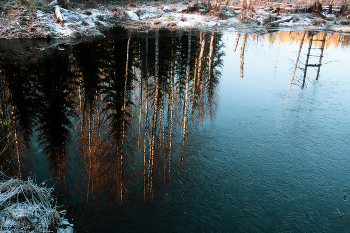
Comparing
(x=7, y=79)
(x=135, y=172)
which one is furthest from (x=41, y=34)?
(x=135, y=172)

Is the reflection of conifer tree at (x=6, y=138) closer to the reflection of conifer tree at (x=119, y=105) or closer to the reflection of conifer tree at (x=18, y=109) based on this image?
the reflection of conifer tree at (x=18, y=109)

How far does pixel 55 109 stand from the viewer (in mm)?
9375

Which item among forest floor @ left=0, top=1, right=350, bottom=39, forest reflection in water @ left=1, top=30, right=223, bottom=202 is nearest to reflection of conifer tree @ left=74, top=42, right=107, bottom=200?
forest reflection in water @ left=1, top=30, right=223, bottom=202

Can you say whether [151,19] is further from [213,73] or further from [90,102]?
[90,102]

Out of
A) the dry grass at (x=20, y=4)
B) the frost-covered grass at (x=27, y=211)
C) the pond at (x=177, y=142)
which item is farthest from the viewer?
the dry grass at (x=20, y=4)

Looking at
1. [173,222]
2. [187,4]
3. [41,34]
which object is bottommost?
[173,222]

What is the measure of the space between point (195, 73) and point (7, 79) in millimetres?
8973

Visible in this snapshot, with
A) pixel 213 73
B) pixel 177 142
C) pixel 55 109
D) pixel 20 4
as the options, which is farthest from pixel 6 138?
pixel 20 4

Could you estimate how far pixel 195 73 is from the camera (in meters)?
15.0

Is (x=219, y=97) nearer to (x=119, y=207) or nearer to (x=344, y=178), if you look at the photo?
(x=344, y=178)

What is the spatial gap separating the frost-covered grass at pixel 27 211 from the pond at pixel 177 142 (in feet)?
1.55

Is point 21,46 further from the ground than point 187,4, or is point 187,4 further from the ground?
point 187,4

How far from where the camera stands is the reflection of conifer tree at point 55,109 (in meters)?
7.39

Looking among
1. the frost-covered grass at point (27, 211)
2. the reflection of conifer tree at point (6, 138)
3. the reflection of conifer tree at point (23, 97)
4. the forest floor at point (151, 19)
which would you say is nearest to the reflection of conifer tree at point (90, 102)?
the frost-covered grass at point (27, 211)
